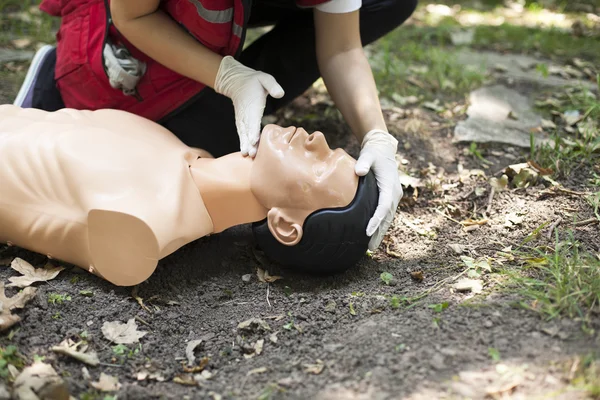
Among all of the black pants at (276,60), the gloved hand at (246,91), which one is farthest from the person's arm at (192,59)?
the black pants at (276,60)

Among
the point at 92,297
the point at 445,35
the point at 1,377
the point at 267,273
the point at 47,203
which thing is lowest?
the point at 445,35

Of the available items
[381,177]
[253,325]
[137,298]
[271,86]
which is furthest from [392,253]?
[137,298]

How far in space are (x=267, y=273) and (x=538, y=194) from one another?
113cm

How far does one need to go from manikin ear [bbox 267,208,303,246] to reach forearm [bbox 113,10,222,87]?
651mm

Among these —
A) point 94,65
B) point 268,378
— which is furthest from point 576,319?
point 94,65

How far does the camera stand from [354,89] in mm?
2422

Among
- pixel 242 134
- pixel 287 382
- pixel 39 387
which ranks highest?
pixel 242 134

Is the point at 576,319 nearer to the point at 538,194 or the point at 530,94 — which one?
the point at 538,194

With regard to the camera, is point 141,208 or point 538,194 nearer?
point 141,208

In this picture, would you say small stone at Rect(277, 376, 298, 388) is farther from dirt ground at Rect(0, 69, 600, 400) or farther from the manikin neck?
the manikin neck

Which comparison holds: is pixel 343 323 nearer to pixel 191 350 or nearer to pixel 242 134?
pixel 191 350

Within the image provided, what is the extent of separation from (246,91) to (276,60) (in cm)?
57

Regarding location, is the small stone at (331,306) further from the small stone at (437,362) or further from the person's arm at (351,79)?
the person's arm at (351,79)

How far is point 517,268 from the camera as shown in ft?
6.47
